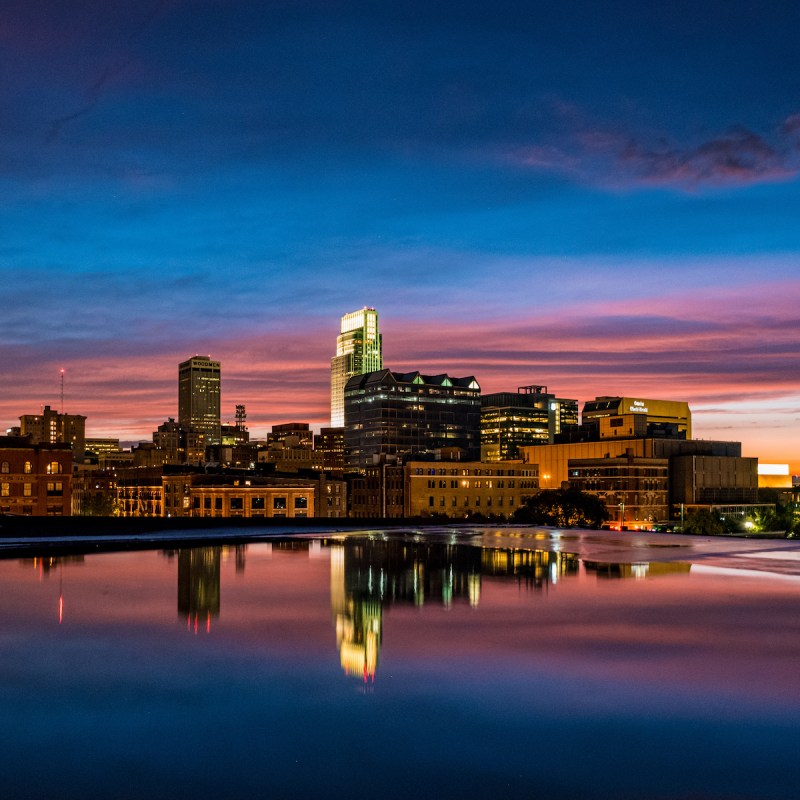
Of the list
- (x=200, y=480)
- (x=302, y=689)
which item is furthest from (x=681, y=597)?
(x=200, y=480)

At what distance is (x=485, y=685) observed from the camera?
52.4 feet

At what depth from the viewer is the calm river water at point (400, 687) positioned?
1155 cm

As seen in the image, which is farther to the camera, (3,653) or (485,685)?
(3,653)

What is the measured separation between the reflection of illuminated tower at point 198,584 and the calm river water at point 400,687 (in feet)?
0.52

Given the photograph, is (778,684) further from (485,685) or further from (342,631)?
(342,631)

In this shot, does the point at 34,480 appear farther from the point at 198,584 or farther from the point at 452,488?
the point at 198,584

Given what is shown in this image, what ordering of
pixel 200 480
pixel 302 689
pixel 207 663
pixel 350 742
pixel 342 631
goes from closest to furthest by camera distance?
pixel 350 742
pixel 302 689
pixel 207 663
pixel 342 631
pixel 200 480

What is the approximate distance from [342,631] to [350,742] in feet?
27.4

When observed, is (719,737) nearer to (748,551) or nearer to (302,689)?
(302,689)

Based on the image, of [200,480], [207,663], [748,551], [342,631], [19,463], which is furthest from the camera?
[200,480]

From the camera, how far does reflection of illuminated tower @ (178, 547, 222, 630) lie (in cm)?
2422

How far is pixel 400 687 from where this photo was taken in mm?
15836

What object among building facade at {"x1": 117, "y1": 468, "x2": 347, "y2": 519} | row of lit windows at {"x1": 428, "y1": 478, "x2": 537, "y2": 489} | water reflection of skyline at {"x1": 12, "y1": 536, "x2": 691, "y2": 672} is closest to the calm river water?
water reflection of skyline at {"x1": 12, "y1": 536, "x2": 691, "y2": 672}

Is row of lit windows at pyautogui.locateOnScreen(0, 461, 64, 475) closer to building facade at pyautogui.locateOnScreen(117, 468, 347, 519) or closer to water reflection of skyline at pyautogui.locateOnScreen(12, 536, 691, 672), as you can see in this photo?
building facade at pyautogui.locateOnScreen(117, 468, 347, 519)
